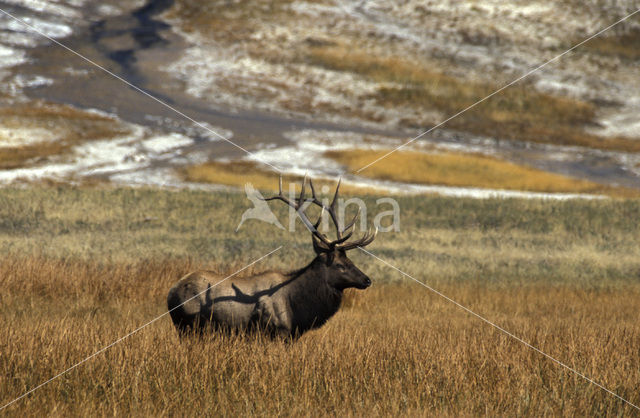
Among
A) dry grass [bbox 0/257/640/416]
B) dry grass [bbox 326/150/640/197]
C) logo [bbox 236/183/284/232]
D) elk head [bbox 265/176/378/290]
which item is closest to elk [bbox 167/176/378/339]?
elk head [bbox 265/176/378/290]

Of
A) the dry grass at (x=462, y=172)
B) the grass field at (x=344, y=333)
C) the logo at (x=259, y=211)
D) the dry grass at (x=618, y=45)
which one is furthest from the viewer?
the dry grass at (x=618, y=45)

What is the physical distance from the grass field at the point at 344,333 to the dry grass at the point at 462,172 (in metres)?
11.1

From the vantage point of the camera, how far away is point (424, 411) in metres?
6.63

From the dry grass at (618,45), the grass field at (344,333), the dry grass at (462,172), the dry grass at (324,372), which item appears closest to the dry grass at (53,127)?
the grass field at (344,333)

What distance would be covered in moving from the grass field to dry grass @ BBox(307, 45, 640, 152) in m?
22.4

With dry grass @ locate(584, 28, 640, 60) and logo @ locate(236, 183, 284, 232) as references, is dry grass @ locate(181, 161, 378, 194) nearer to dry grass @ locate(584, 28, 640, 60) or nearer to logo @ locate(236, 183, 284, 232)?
logo @ locate(236, 183, 284, 232)

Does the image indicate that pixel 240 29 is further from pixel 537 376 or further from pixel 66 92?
pixel 537 376

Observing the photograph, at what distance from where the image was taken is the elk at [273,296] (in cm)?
919

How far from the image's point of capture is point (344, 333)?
9805 millimetres

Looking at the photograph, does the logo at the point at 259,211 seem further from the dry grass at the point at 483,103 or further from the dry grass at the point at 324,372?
the dry grass at the point at 483,103

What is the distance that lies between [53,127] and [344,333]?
35.7m

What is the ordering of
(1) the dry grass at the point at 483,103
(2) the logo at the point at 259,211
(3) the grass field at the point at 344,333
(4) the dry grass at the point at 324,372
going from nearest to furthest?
(4) the dry grass at the point at 324,372
(3) the grass field at the point at 344,333
(2) the logo at the point at 259,211
(1) the dry grass at the point at 483,103

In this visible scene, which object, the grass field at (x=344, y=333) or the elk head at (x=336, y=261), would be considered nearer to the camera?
the grass field at (x=344, y=333)

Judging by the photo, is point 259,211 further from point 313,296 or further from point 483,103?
point 483,103
